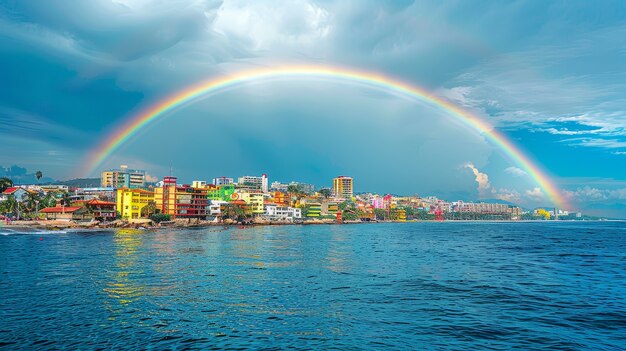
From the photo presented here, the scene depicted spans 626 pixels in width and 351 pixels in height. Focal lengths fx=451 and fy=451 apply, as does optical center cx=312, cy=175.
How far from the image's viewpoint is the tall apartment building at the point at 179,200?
121 m

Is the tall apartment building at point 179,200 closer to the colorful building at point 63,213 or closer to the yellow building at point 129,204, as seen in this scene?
the yellow building at point 129,204

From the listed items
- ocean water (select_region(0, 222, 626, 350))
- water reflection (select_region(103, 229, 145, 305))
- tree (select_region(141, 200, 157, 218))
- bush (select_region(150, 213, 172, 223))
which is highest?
tree (select_region(141, 200, 157, 218))

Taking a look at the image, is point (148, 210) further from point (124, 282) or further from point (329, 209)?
point (124, 282)

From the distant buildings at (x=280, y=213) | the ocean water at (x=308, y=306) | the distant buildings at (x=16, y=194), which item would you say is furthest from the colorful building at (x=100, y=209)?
the ocean water at (x=308, y=306)

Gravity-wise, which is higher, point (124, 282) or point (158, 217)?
point (158, 217)

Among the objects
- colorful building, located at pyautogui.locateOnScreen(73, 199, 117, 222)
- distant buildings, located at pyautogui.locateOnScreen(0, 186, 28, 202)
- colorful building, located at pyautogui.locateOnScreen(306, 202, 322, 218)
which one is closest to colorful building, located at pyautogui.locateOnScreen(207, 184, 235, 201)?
colorful building, located at pyautogui.locateOnScreen(306, 202, 322, 218)

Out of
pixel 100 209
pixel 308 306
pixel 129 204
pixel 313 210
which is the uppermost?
pixel 129 204

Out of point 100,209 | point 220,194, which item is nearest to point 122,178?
point 220,194

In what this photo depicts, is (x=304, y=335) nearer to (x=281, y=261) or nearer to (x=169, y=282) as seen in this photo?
(x=169, y=282)

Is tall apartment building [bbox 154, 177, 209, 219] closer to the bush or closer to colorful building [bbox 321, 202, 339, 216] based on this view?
the bush

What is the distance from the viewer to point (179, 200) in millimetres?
123375

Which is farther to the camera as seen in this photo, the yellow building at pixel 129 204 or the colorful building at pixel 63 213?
the yellow building at pixel 129 204

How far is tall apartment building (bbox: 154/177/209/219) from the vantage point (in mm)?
121250

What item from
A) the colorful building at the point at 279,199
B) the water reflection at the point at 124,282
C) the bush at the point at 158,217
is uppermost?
the colorful building at the point at 279,199
